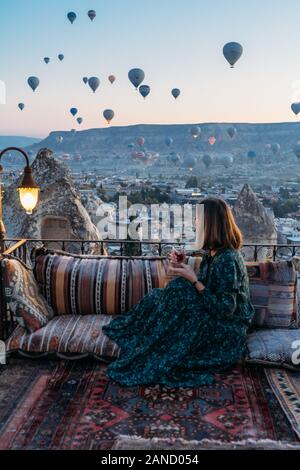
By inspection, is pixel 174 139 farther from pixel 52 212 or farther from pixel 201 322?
pixel 201 322

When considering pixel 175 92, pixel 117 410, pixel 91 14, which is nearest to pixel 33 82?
pixel 91 14

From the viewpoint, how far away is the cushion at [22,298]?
2996 millimetres

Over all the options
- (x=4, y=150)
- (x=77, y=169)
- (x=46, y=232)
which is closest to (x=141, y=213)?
(x=46, y=232)

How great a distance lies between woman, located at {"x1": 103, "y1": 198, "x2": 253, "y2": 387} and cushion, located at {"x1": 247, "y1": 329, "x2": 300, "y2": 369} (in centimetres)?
10

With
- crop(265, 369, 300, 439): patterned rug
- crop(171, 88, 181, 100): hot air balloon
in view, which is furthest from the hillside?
crop(265, 369, 300, 439): patterned rug

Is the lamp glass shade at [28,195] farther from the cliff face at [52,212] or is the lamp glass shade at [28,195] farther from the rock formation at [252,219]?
the rock formation at [252,219]

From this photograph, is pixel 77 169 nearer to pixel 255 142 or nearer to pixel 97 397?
pixel 255 142

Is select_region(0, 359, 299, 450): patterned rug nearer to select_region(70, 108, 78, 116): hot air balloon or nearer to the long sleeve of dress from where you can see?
the long sleeve of dress

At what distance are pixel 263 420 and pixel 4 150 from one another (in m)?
2.53

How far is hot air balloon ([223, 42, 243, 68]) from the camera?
1930 centimetres

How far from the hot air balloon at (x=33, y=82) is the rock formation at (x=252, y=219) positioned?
14.8 m

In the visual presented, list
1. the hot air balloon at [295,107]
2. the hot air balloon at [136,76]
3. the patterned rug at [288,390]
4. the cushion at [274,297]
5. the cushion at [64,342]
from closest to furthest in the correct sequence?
the patterned rug at [288,390], the cushion at [64,342], the cushion at [274,297], the hot air balloon at [136,76], the hot air balloon at [295,107]

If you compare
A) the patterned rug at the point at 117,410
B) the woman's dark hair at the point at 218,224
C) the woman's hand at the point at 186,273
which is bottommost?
the patterned rug at the point at 117,410

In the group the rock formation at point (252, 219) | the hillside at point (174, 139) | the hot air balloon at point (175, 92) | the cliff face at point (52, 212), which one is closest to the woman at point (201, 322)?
the cliff face at point (52, 212)
